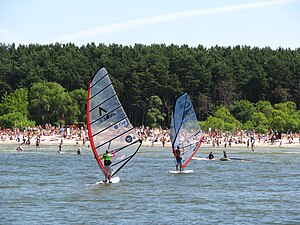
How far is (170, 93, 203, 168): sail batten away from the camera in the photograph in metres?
40.4

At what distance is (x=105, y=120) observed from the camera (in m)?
30.9

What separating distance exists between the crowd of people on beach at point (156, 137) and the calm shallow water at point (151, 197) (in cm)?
4135

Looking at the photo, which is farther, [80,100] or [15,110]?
[80,100]

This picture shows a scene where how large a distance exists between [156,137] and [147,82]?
21.6m

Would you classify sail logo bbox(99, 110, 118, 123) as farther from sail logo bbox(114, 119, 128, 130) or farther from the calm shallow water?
the calm shallow water

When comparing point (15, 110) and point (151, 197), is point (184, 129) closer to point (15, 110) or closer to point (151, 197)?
point (151, 197)

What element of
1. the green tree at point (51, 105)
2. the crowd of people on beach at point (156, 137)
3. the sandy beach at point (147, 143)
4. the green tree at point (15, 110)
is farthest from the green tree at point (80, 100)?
the sandy beach at point (147, 143)

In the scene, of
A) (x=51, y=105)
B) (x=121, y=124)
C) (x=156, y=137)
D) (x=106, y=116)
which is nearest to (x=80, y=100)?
(x=51, y=105)

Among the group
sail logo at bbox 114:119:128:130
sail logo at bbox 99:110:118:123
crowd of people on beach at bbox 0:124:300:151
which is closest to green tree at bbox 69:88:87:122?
crowd of people on beach at bbox 0:124:300:151

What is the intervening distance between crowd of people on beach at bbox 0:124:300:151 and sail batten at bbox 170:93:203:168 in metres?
40.7

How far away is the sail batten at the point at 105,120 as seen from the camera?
3078 cm

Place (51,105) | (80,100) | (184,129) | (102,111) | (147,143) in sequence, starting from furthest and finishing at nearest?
(80,100), (51,105), (147,143), (184,129), (102,111)

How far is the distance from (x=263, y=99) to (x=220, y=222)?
9414cm

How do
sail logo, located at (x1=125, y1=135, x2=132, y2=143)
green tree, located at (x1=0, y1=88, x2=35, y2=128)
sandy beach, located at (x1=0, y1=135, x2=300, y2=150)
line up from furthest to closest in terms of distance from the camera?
green tree, located at (x1=0, y1=88, x2=35, y2=128)
sandy beach, located at (x1=0, y1=135, x2=300, y2=150)
sail logo, located at (x1=125, y1=135, x2=132, y2=143)
